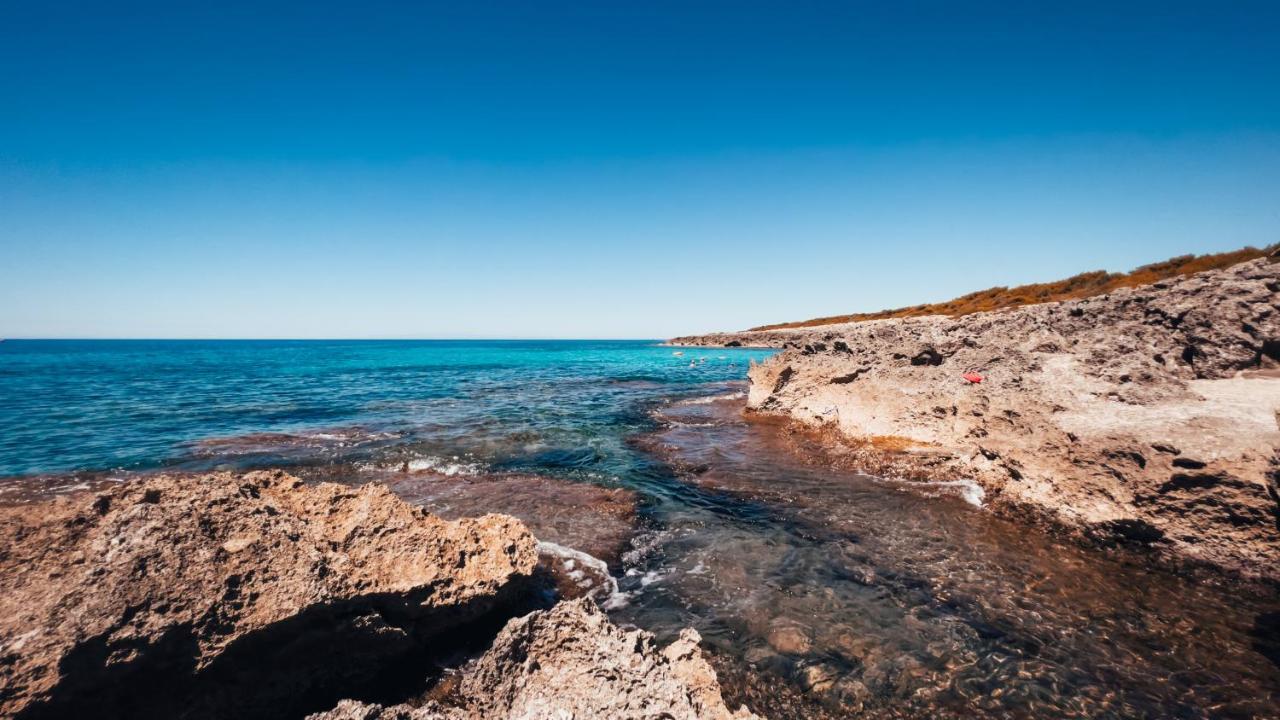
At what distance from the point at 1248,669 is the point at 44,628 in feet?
36.3

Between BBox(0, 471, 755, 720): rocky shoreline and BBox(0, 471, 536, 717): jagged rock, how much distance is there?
0.04 feet

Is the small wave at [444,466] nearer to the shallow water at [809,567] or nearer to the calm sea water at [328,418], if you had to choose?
the shallow water at [809,567]

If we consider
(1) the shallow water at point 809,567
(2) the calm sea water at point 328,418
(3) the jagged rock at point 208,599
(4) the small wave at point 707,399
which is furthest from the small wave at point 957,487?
(4) the small wave at point 707,399

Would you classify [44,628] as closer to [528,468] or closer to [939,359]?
[528,468]

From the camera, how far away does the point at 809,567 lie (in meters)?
7.05

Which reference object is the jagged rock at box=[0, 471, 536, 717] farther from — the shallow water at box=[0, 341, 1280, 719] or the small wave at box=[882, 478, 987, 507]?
the small wave at box=[882, 478, 987, 507]

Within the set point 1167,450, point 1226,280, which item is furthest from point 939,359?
point 1167,450

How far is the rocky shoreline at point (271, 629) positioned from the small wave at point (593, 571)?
5.76ft

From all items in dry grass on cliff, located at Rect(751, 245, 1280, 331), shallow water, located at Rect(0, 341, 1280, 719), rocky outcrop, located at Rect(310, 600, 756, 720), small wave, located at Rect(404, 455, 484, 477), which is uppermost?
dry grass on cliff, located at Rect(751, 245, 1280, 331)

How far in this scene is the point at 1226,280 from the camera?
11.0m

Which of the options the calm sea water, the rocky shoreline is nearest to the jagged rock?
the rocky shoreline

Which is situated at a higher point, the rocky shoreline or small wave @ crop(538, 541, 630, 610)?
the rocky shoreline

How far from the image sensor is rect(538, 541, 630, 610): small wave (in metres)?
6.39

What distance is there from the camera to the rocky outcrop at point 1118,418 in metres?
6.61
